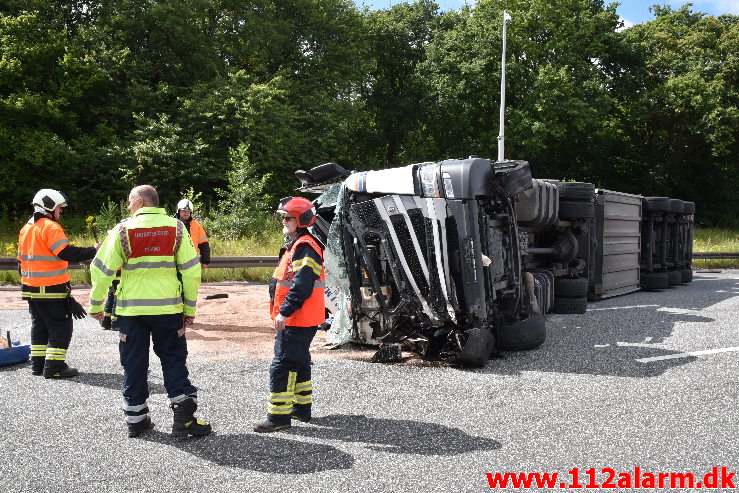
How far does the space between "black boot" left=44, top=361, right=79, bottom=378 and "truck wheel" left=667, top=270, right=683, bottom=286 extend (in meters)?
11.9

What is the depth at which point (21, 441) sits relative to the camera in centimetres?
421

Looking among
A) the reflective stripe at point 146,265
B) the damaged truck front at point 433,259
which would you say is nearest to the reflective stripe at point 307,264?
the reflective stripe at point 146,265

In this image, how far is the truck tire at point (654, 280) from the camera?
43.9 feet

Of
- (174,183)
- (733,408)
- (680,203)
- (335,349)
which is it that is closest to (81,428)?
(335,349)

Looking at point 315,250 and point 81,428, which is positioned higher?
point 315,250

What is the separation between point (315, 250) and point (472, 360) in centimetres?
233

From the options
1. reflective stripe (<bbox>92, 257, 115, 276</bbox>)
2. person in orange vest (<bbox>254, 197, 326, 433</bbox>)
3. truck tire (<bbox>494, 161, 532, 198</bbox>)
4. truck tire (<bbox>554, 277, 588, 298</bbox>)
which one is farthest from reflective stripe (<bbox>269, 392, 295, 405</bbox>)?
truck tire (<bbox>554, 277, 588, 298</bbox>)

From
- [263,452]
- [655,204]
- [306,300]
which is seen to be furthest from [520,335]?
[655,204]

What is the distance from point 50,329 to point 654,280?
37.7 feet

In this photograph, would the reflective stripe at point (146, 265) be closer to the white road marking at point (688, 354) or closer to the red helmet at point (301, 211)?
the red helmet at point (301, 211)

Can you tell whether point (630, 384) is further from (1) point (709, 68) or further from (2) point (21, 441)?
(1) point (709, 68)

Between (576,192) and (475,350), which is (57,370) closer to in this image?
(475,350)

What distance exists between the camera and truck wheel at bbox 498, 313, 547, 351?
6.90 meters

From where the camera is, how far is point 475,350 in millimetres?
6176
